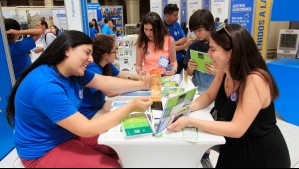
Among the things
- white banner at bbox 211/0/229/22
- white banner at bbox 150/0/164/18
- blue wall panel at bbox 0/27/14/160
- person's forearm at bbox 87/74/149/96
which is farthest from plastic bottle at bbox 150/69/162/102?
white banner at bbox 150/0/164/18

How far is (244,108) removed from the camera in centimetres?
134

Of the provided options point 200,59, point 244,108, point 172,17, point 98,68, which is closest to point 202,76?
point 200,59

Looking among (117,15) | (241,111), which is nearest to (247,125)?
(241,111)

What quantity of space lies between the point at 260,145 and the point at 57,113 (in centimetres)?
119

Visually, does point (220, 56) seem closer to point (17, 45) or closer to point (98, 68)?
point (98, 68)

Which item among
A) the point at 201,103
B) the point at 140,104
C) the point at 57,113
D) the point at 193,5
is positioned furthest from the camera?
Result: the point at 193,5

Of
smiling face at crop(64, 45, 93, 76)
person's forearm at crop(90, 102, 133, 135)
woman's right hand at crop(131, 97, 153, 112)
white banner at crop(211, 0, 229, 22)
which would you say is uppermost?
white banner at crop(211, 0, 229, 22)

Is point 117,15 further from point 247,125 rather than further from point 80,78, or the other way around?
point 247,125

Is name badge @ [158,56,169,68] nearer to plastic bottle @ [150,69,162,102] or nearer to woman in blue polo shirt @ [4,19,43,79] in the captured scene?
plastic bottle @ [150,69,162,102]

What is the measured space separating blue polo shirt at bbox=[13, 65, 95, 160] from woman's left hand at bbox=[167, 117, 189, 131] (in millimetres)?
537

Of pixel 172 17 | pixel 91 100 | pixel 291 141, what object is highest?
pixel 172 17

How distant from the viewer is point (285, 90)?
321 centimetres

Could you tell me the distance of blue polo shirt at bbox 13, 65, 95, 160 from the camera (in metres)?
1.28

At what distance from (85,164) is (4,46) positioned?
1892 mm
